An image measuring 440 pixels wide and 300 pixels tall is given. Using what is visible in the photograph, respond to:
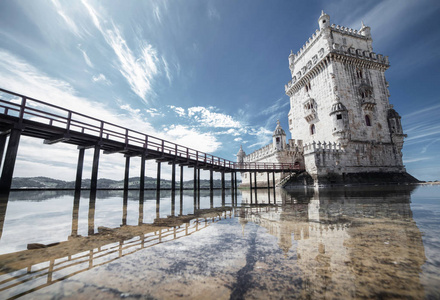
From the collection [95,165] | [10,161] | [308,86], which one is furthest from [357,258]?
[308,86]

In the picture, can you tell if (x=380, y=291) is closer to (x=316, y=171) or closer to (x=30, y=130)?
(x=30, y=130)

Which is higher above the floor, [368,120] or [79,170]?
[368,120]

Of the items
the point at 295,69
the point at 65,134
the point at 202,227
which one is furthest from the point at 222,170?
the point at 295,69

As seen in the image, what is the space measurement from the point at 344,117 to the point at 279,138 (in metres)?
9.05

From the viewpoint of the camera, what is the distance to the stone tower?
2420 centimetres

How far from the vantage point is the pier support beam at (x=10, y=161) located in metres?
7.72

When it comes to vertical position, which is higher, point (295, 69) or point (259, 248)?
point (295, 69)

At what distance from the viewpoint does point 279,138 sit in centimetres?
2959

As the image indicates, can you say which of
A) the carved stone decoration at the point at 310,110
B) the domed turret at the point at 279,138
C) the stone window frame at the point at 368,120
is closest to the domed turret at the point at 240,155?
the domed turret at the point at 279,138

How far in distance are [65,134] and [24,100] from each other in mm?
2248

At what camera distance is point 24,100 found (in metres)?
8.60

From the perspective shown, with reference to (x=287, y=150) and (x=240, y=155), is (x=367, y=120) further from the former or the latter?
(x=240, y=155)

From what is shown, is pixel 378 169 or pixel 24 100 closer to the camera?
pixel 24 100

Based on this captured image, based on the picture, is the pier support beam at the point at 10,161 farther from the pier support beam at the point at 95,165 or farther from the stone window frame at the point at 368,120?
the stone window frame at the point at 368,120
